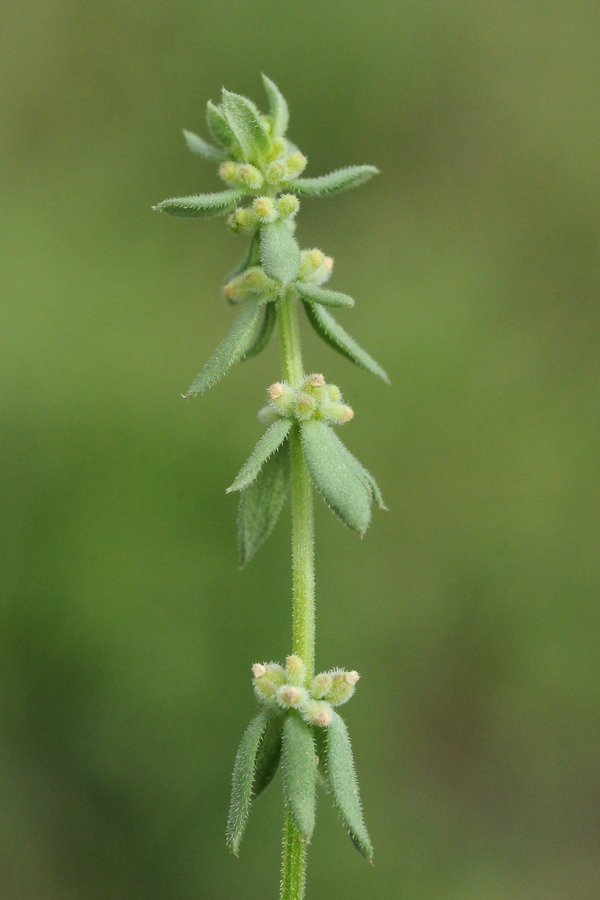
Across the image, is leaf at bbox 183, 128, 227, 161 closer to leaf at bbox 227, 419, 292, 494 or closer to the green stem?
the green stem

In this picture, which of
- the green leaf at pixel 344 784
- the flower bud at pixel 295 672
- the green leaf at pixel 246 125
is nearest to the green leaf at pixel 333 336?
the green leaf at pixel 246 125

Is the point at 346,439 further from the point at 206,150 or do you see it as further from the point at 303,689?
the point at 303,689

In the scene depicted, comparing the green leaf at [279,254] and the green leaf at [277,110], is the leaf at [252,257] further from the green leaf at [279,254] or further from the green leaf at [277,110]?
the green leaf at [277,110]

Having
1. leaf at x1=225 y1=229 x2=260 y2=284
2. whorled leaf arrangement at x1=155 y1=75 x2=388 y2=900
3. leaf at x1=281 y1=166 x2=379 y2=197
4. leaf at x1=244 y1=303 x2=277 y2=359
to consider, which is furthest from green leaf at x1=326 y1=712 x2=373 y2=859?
leaf at x1=281 y1=166 x2=379 y2=197

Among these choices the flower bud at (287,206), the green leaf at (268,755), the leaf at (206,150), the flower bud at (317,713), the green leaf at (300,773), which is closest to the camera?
the green leaf at (300,773)

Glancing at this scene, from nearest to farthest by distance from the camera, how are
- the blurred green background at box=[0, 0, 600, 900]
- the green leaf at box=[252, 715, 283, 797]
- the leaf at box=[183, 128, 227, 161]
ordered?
1. the green leaf at box=[252, 715, 283, 797]
2. the leaf at box=[183, 128, 227, 161]
3. the blurred green background at box=[0, 0, 600, 900]
